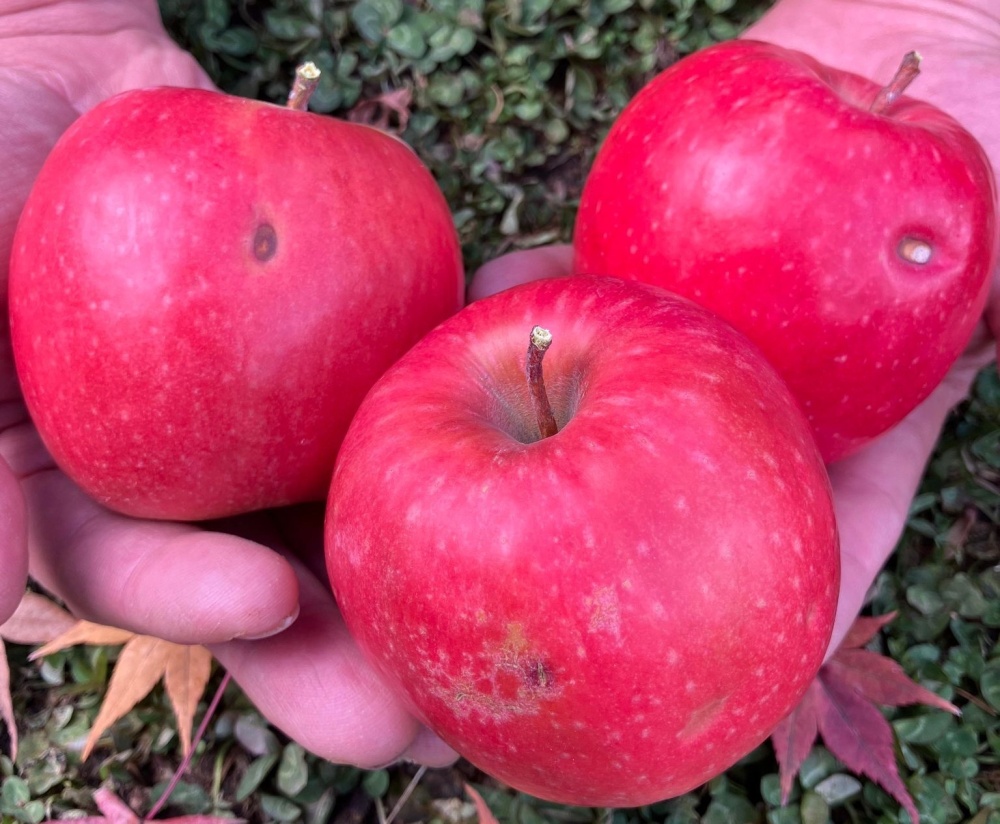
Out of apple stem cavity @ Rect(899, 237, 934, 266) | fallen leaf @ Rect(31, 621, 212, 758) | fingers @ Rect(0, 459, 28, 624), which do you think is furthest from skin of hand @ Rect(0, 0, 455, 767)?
apple stem cavity @ Rect(899, 237, 934, 266)

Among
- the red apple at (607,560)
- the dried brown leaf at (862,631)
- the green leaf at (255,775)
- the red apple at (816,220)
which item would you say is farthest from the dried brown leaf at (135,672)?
the dried brown leaf at (862,631)

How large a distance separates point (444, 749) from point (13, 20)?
147 centimetres

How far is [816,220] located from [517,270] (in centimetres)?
69

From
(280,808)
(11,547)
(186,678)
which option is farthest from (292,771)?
(11,547)

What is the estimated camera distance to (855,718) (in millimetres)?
1463

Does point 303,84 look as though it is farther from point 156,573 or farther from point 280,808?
point 280,808

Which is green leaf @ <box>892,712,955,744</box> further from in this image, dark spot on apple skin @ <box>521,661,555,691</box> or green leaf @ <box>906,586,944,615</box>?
dark spot on apple skin @ <box>521,661,555,691</box>

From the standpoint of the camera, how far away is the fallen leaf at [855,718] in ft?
4.65

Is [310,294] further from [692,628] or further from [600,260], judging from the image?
[692,628]

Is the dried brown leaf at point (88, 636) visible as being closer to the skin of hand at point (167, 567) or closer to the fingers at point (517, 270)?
the skin of hand at point (167, 567)

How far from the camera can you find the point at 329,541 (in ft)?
3.15

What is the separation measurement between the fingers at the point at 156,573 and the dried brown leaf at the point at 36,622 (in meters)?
0.40

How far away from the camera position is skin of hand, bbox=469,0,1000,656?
1466mm

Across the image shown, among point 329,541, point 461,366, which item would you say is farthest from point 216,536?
point 461,366
